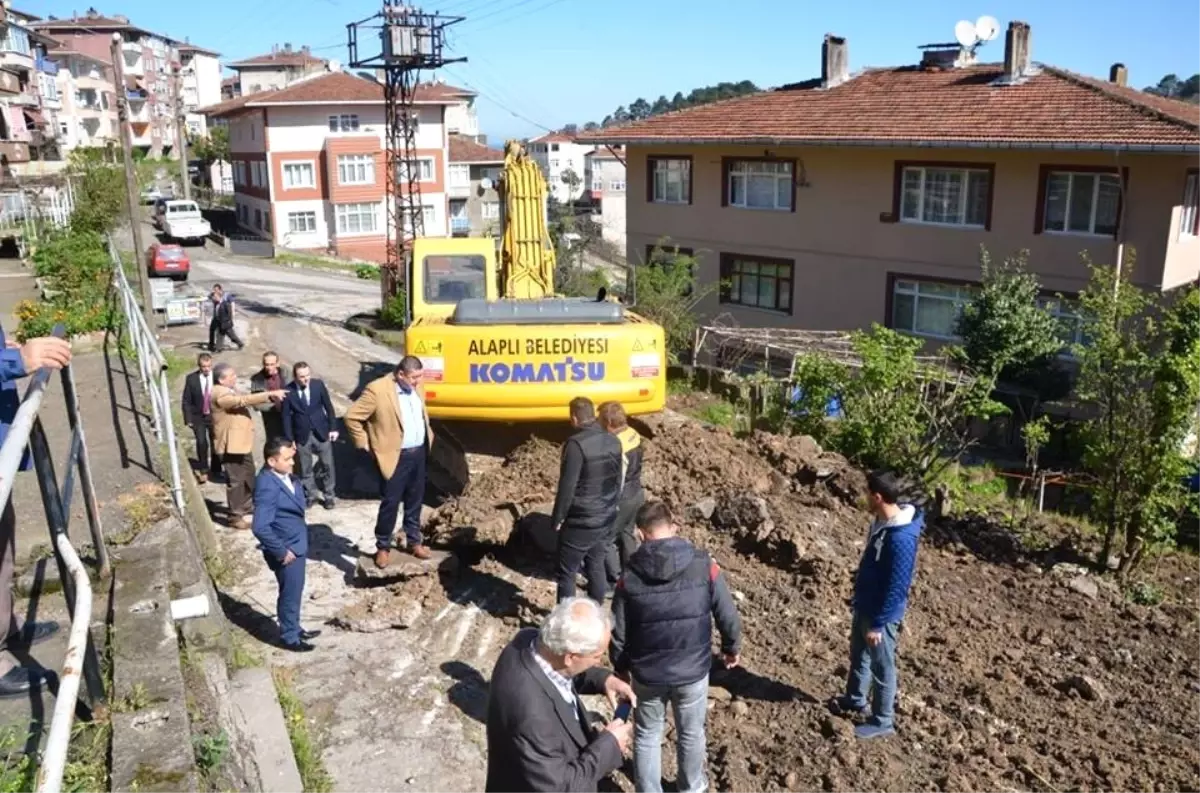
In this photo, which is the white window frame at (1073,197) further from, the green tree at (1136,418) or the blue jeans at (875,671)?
the blue jeans at (875,671)

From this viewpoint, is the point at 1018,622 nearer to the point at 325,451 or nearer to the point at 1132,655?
the point at 1132,655

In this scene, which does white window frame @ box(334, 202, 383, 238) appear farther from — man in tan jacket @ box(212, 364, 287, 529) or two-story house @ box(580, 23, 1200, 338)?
man in tan jacket @ box(212, 364, 287, 529)

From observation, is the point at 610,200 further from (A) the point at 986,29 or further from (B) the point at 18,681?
(B) the point at 18,681

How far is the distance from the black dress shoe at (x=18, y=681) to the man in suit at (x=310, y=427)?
5445mm

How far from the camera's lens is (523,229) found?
1234 centimetres

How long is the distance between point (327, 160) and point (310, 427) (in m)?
41.9

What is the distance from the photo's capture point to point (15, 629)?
4.45 m

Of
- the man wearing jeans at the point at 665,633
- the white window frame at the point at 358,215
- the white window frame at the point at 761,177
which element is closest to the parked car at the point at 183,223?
the white window frame at the point at 358,215

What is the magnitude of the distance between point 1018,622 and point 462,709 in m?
4.29

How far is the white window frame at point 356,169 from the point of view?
48406mm

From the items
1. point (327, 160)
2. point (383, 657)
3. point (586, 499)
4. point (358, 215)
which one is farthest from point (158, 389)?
point (358, 215)

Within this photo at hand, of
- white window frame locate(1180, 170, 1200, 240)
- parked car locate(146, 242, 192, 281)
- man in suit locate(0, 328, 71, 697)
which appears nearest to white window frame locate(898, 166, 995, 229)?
white window frame locate(1180, 170, 1200, 240)

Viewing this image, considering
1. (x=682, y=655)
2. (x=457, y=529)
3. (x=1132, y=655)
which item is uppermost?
(x=682, y=655)

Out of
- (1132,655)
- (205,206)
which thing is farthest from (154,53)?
(1132,655)
